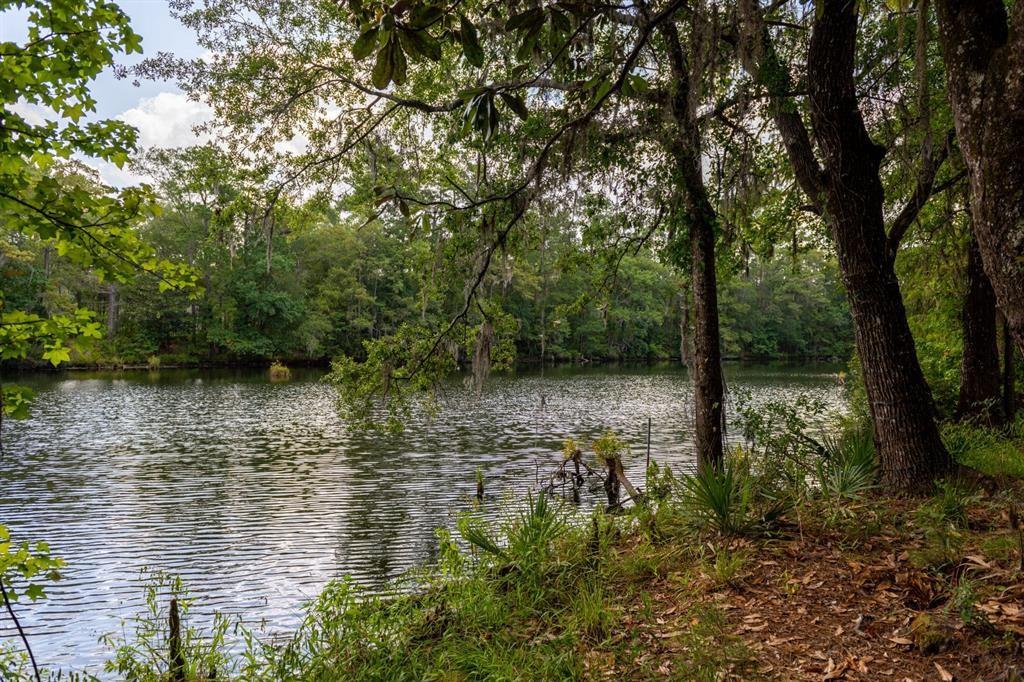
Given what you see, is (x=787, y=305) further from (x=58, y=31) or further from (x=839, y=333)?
(x=58, y=31)

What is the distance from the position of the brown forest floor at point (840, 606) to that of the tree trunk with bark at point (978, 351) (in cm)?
576

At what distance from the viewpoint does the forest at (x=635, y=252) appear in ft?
10.4

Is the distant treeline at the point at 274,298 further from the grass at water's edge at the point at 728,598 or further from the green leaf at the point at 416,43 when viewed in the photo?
the green leaf at the point at 416,43

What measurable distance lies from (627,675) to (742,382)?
36.3m

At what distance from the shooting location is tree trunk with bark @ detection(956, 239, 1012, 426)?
31.4ft

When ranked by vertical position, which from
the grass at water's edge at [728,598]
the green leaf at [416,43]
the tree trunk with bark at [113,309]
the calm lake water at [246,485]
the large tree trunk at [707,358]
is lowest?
the calm lake water at [246,485]

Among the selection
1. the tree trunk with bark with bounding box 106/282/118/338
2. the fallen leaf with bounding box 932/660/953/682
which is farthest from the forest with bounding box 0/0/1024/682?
the tree trunk with bark with bounding box 106/282/118/338

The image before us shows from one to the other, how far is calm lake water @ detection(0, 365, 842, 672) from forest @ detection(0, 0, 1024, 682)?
2.44 ft

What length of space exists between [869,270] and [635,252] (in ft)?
10.5

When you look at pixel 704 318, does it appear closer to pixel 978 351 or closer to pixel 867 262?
pixel 867 262

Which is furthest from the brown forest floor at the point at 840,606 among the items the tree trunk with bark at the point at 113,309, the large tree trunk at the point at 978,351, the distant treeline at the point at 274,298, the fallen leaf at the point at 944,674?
the tree trunk with bark at the point at 113,309

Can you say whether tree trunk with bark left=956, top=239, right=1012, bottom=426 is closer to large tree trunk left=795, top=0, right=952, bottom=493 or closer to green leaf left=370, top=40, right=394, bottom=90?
large tree trunk left=795, top=0, right=952, bottom=493

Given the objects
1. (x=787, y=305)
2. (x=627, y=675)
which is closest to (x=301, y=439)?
(x=627, y=675)

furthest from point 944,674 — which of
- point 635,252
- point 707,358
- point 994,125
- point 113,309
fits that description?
point 113,309
